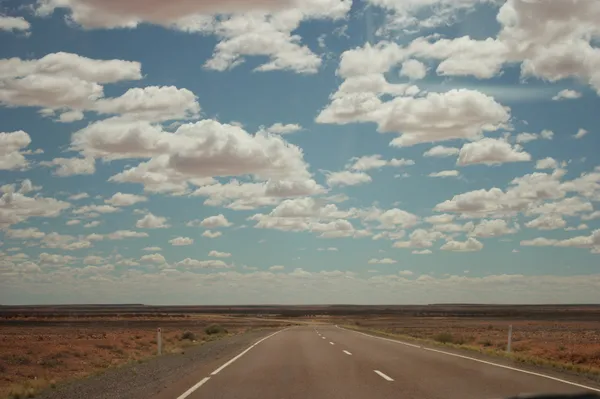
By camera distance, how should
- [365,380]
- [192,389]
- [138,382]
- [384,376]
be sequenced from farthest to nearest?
1. [384,376]
2. [138,382]
3. [365,380]
4. [192,389]

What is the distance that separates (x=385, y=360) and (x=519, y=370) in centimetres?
427

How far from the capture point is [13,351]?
3014cm

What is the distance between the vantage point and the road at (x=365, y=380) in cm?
1250

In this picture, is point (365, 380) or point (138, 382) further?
point (138, 382)

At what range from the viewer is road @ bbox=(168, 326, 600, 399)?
41.0ft

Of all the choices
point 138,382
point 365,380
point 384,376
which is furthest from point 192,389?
point 384,376

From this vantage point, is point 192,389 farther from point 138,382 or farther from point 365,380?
point 365,380

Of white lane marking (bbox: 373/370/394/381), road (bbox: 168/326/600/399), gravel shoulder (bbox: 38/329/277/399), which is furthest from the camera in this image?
white lane marking (bbox: 373/370/394/381)

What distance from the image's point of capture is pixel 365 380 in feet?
48.3

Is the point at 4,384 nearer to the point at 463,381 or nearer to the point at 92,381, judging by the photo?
the point at 92,381

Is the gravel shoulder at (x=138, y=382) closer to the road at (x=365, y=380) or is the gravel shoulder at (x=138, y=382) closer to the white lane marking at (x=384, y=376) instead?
the road at (x=365, y=380)

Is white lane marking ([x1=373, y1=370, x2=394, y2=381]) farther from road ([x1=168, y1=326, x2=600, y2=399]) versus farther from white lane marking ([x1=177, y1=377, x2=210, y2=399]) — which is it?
→ white lane marking ([x1=177, y1=377, x2=210, y2=399])

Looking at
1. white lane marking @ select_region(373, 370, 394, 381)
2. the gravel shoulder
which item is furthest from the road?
the gravel shoulder

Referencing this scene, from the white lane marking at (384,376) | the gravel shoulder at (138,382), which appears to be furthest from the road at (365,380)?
the gravel shoulder at (138,382)
